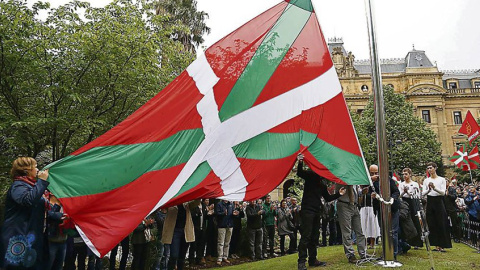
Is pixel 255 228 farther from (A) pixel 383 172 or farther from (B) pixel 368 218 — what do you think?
(A) pixel 383 172

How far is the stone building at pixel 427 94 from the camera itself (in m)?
58.0

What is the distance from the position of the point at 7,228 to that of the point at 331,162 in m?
5.08

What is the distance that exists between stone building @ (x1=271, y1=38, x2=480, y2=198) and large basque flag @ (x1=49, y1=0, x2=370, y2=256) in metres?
51.1

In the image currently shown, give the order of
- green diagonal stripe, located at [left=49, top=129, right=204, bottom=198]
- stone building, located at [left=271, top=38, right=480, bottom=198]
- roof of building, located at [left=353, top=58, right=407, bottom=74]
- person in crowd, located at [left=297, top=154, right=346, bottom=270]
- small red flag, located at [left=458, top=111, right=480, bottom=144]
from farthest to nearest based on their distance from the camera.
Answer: roof of building, located at [left=353, top=58, right=407, bottom=74], stone building, located at [left=271, top=38, right=480, bottom=198], small red flag, located at [left=458, top=111, right=480, bottom=144], person in crowd, located at [left=297, top=154, right=346, bottom=270], green diagonal stripe, located at [left=49, top=129, right=204, bottom=198]

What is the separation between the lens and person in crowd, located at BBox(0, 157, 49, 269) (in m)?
4.89

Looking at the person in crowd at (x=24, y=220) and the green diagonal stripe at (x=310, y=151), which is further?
the green diagonal stripe at (x=310, y=151)

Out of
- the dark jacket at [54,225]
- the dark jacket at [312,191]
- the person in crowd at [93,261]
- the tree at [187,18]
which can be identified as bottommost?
the person in crowd at [93,261]

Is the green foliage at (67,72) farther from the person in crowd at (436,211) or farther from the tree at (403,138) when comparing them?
the tree at (403,138)

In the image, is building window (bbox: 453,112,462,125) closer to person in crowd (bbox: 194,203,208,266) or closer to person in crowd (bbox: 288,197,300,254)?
person in crowd (bbox: 288,197,300,254)

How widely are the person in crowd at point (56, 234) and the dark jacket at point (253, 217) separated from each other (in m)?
7.23

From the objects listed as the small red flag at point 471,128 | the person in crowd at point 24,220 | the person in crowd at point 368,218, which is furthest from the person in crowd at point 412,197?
the small red flag at point 471,128

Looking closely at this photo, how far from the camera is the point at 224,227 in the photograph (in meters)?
11.7

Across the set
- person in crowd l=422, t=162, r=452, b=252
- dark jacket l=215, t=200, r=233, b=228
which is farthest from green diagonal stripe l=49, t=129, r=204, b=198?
person in crowd l=422, t=162, r=452, b=252

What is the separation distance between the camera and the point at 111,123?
1252cm
